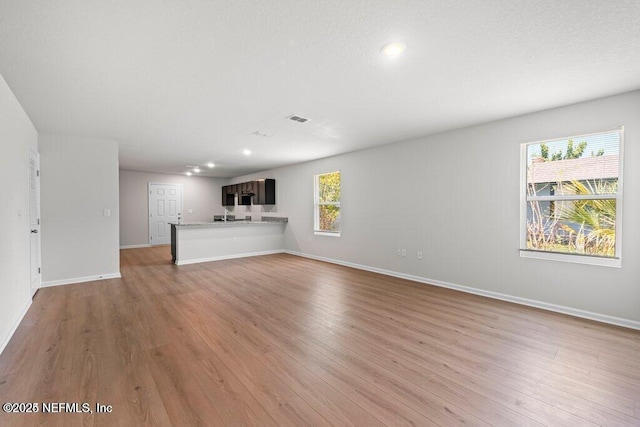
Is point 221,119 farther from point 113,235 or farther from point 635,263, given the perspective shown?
point 635,263

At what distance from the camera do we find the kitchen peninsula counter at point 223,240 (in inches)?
245

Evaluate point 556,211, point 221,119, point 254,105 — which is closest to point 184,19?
point 254,105

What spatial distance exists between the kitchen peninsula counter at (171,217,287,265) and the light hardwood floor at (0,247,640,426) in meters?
2.34

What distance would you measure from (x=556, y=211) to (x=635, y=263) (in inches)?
33.9

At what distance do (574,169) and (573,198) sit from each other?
0.35 metres

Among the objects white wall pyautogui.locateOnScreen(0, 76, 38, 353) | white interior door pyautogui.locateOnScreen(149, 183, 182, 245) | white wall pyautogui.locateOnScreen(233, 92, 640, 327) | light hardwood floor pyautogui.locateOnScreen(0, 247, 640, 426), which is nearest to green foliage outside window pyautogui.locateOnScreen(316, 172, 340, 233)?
white wall pyautogui.locateOnScreen(233, 92, 640, 327)

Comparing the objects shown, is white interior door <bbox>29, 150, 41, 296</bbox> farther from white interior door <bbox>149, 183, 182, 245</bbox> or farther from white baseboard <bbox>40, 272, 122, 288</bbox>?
white interior door <bbox>149, 183, 182, 245</bbox>

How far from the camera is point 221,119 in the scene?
3793 mm

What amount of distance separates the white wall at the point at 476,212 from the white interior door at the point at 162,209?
6.02m

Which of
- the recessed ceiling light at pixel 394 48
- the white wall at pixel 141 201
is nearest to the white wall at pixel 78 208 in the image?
the white wall at pixel 141 201

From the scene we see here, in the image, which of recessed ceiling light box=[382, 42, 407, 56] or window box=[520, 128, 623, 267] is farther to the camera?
window box=[520, 128, 623, 267]

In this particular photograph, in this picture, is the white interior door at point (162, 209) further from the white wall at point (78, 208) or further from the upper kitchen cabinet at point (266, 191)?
the white wall at point (78, 208)

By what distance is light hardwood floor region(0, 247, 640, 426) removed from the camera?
1.69 meters

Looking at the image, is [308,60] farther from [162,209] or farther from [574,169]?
[162,209]
